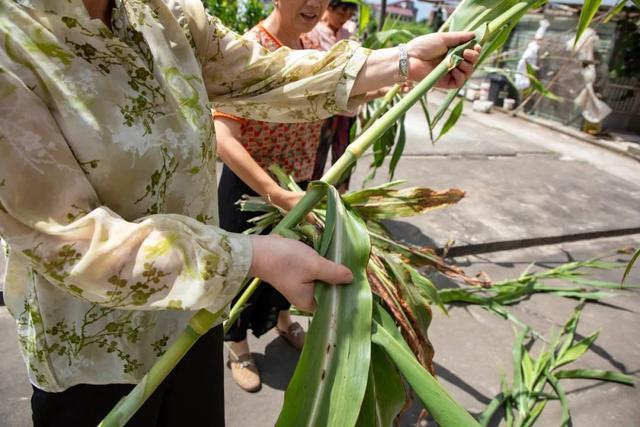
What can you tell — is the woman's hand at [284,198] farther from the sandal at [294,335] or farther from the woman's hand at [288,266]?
the sandal at [294,335]

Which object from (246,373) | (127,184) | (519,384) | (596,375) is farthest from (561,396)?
(127,184)

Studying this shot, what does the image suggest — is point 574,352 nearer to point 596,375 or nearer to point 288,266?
point 596,375

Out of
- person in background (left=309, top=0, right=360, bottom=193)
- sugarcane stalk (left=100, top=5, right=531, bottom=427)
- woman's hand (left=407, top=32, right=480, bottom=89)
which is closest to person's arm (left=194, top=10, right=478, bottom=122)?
woman's hand (left=407, top=32, right=480, bottom=89)

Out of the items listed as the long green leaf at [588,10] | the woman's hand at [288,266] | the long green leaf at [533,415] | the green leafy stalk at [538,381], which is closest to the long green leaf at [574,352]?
the green leafy stalk at [538,381]

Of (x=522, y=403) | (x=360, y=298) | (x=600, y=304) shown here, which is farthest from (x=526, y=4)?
(x=600, y=304)

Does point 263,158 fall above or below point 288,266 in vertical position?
below

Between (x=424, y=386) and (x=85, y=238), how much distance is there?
56 cm

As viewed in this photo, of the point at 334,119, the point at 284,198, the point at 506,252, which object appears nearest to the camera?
the point at 284,198

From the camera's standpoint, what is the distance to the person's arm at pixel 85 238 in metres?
0.65

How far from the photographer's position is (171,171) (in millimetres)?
867

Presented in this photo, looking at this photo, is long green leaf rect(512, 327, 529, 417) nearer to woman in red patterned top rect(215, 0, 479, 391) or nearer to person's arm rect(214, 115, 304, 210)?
woman in red patterned top rect(215, 0, 479, 391)

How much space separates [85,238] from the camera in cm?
68

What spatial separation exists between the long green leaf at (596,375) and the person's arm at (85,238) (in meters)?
1.99

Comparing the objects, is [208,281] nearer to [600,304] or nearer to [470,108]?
[600,304]
